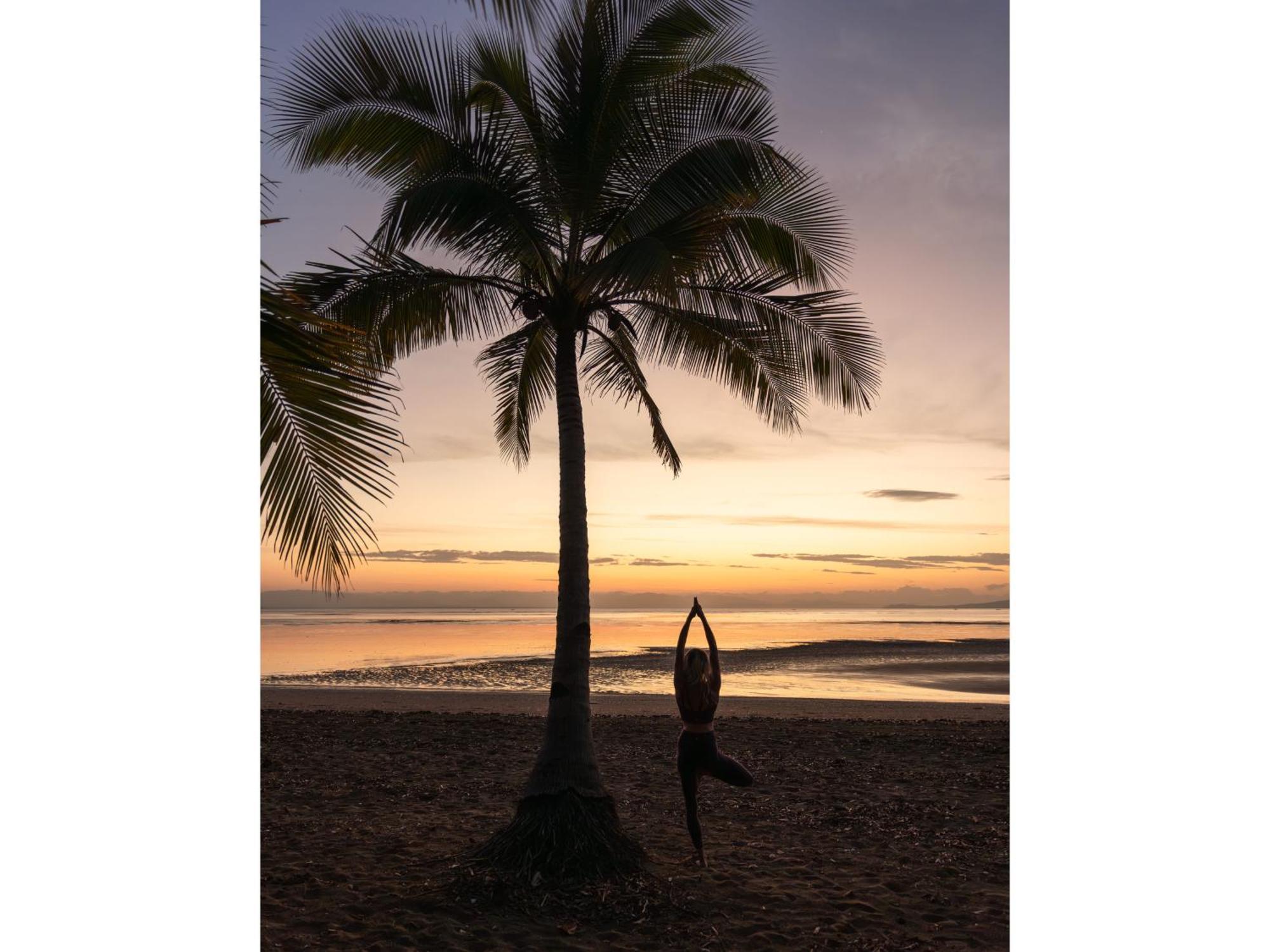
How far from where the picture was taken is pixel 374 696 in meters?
16.0

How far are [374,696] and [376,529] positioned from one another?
13.4 metres

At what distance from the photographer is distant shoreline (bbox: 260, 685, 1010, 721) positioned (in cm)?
1379

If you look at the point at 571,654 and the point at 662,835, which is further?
the point at 662,835

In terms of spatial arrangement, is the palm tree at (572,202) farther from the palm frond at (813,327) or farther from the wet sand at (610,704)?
the wet sand at (610,704)

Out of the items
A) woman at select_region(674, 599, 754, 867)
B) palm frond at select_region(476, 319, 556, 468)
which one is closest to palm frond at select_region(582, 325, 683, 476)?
palm frond at select_region(476, 319, 556, 468)

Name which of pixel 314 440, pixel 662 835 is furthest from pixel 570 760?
pixel 314 440

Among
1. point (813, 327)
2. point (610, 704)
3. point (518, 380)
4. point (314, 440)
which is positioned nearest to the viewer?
point (314, 440)

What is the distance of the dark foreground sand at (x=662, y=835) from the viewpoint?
515 cm

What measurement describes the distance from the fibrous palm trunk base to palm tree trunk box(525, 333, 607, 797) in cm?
10

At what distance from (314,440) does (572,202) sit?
9.79ft

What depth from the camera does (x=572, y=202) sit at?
5992 millimetres

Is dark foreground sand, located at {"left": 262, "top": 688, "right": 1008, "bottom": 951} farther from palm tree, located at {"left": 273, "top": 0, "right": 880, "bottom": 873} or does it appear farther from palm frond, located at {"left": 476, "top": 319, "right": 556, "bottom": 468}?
palm frond, located at {"left": 476, "top": 319, "right": 556, "bottom": 468}

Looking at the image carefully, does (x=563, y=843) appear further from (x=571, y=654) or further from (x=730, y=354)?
(x=730, y=354)

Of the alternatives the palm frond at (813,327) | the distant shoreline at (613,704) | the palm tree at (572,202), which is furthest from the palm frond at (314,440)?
the distant shoreline at (613,704)
